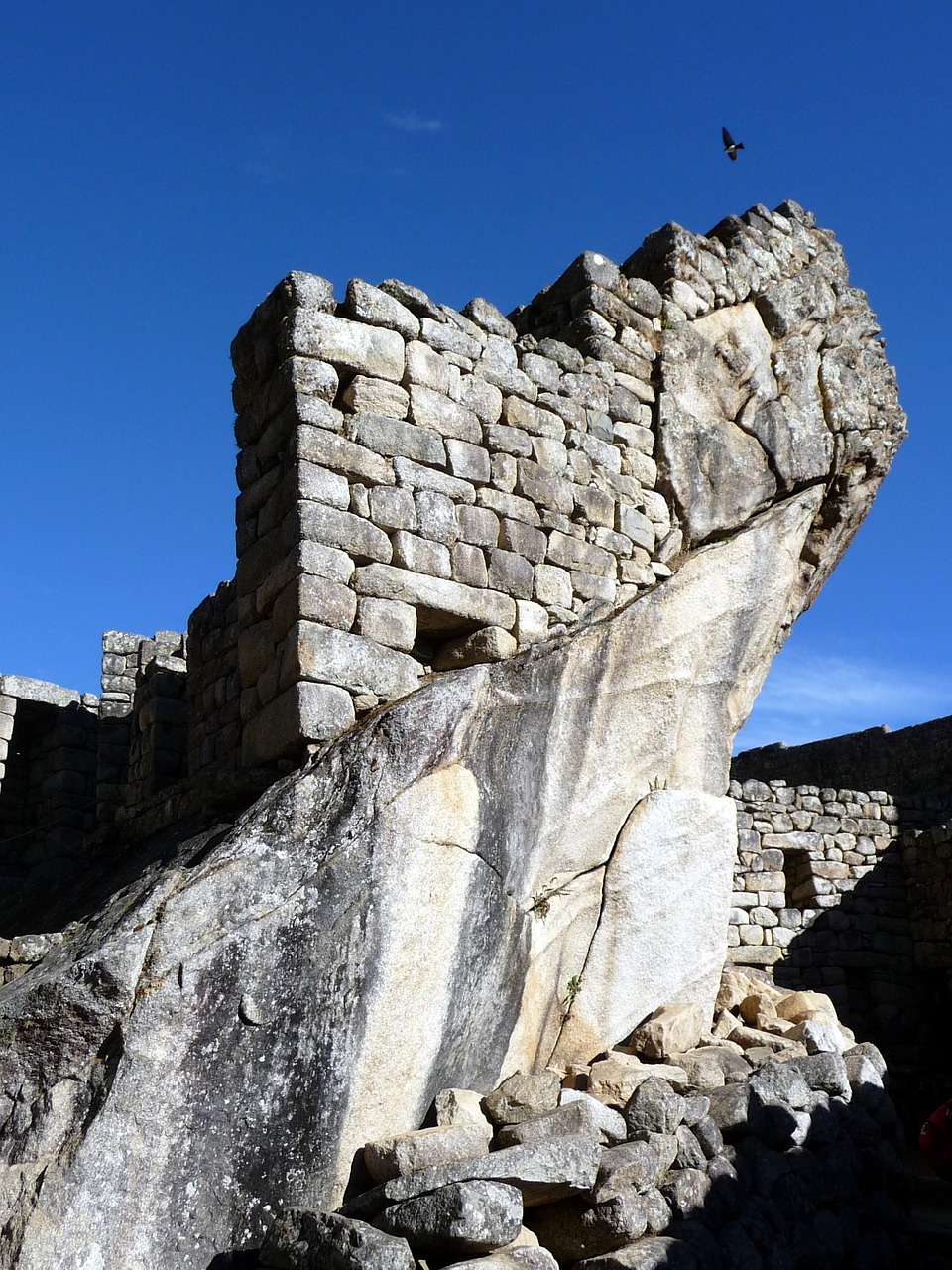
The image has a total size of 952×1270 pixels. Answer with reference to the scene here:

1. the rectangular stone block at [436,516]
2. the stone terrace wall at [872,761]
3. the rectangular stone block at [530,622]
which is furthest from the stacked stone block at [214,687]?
the stone terrace wall at [872,761]

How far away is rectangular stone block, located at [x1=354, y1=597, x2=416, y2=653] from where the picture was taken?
16.5 feet

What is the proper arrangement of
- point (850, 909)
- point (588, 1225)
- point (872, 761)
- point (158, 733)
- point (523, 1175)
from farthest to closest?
point (872, 761) → point (850, 909) → point (158, 733) → point (588, 1225) → point (523, 1175)

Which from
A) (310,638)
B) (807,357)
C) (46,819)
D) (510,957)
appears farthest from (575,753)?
(46,819)

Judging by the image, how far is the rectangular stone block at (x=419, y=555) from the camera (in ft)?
17.1

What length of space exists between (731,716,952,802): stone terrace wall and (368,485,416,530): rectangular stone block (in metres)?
11.1

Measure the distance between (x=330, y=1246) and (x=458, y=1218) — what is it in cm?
37

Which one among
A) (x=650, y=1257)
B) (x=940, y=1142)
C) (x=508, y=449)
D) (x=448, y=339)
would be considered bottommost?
(x=650, y=1257)

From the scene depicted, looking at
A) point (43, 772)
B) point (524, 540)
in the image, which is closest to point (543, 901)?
point (524, 540)

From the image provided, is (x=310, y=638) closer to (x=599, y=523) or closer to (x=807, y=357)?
(x=599, y=523)

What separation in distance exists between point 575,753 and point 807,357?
11.9 feet

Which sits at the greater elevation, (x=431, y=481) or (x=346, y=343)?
(x=346, y=343)

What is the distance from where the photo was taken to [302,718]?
4.71 m

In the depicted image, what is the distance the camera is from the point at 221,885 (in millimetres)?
4023

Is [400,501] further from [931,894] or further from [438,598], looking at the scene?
[931,894]
